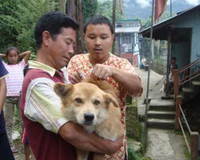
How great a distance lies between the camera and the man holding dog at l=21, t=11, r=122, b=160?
63.8 inches

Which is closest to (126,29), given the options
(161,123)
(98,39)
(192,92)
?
(192,92)

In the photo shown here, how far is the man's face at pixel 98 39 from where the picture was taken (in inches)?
91.5

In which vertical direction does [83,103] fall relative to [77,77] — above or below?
below

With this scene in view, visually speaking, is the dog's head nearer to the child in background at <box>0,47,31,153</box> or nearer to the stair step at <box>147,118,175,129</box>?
the child in background at <box>0,47,31,153</box>

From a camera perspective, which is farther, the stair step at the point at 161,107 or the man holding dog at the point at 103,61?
the stair step at the point at 161,107

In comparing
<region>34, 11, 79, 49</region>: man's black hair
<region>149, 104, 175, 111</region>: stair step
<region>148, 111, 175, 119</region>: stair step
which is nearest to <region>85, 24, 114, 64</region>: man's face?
<region>34, 11, 79, 49</region>: man's black hair

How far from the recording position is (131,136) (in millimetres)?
7141

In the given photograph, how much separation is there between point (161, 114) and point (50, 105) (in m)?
9.04

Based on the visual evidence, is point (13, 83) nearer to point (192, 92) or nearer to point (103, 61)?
point (103, 61)

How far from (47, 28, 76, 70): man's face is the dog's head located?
311mm

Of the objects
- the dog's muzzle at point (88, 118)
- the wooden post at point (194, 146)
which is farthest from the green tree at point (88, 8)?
the dog's muzzle at point (88, 118)

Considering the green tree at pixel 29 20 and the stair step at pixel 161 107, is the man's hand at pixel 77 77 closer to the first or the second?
the green tree at pixel 29 20

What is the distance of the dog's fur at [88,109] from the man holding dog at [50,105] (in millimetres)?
49

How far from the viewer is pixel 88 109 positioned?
1701 millimetres
